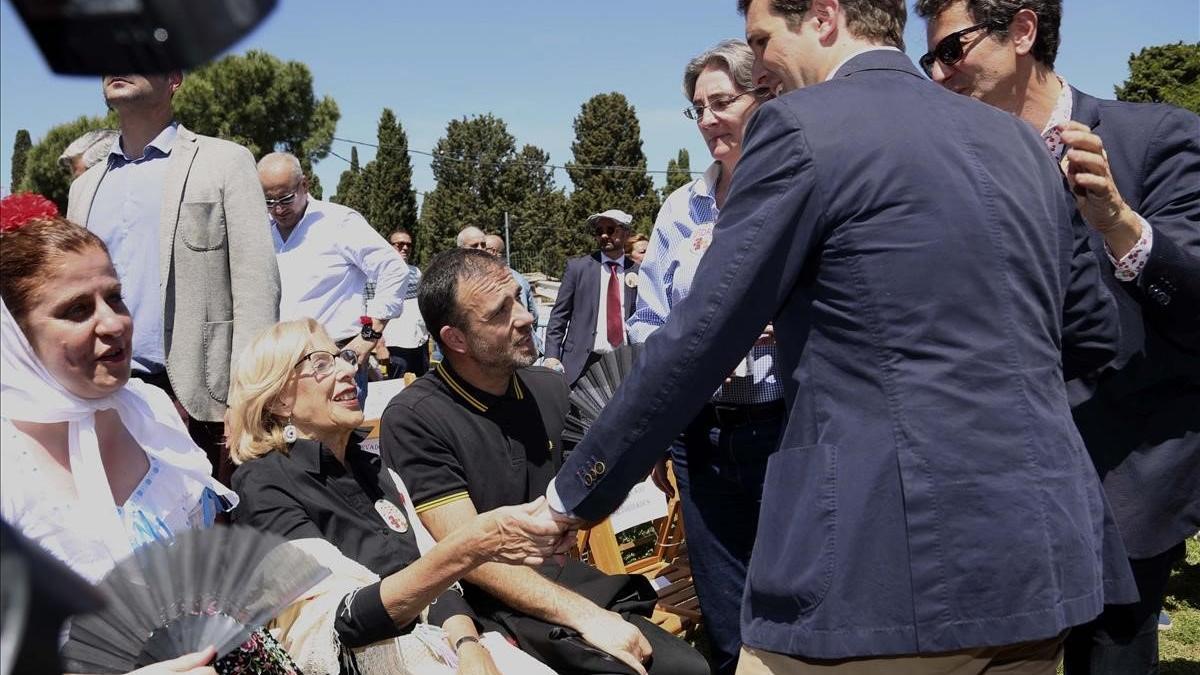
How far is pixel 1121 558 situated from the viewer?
226 centimetres

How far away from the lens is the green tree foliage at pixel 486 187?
2312 inches

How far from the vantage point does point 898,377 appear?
181 cm

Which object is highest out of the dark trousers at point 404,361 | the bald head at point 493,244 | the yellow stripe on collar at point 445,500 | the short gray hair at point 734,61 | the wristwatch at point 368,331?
the short gray hair at point 734,61

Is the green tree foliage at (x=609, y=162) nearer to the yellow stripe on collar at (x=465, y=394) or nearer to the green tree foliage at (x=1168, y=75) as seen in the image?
the green tree foliage at (x=1168, y=75)

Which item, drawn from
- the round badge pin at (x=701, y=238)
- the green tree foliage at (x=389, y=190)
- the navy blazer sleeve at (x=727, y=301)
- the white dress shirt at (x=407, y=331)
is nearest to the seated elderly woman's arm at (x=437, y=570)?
the navy blazer sleeve at (x=727, y=301)

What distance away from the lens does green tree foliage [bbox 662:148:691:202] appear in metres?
64.2

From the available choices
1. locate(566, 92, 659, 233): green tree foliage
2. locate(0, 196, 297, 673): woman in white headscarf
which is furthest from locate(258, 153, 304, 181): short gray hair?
locate(566, 92, 659, 233): green tree foliage

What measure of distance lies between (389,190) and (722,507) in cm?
4931

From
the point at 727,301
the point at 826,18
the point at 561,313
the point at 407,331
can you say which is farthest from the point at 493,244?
the point at 727,301

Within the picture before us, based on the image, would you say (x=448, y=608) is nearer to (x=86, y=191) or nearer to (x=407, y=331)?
(x=86, y=191)

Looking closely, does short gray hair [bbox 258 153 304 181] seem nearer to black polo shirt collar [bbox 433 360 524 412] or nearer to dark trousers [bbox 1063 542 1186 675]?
black polo shirt collar [bbox 433 360 524 412]

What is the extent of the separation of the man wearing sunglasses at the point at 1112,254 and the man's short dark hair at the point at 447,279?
157cm

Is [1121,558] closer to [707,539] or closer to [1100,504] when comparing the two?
[1100,504]

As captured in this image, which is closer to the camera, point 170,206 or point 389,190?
point 170,206
